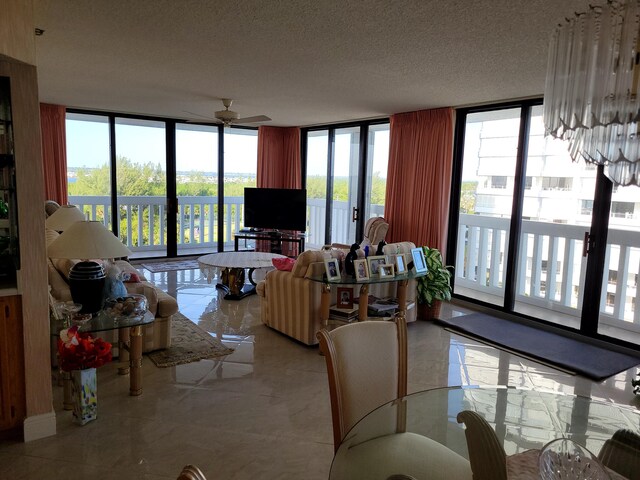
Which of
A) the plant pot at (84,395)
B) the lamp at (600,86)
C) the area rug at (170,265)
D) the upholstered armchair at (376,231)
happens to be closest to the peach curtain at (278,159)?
the area rug at (170,265)

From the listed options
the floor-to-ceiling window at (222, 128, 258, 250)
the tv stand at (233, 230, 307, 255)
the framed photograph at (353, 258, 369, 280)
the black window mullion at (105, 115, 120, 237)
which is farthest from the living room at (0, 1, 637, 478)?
the floor-to-ceiling window at (222, 128, 258, 250)

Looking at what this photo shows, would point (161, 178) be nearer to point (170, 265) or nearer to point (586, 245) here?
point (170, 265)

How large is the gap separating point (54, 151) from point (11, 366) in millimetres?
5101

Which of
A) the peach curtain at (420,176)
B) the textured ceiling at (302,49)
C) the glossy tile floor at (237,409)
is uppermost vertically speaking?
the textured ceiling at (302,49)

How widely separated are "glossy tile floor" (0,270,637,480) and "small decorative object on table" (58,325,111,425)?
3.9 inches

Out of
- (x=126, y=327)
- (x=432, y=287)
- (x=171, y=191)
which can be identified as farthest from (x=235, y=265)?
(x=171, y=191)

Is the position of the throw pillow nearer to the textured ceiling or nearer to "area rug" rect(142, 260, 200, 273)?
the textured ceiling

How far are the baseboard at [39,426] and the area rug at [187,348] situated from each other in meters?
1.03

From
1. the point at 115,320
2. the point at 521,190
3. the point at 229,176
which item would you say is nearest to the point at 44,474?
the point at 115,320

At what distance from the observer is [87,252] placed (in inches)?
106

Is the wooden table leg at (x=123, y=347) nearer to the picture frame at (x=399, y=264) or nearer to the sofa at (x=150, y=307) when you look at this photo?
the sofa at (x=150, y=307)

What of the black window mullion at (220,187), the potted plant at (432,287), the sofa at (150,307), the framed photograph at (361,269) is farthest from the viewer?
the black window mullion at (220,187)

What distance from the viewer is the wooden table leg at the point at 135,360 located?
10.1ft

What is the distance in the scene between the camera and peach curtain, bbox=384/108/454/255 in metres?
5.75
